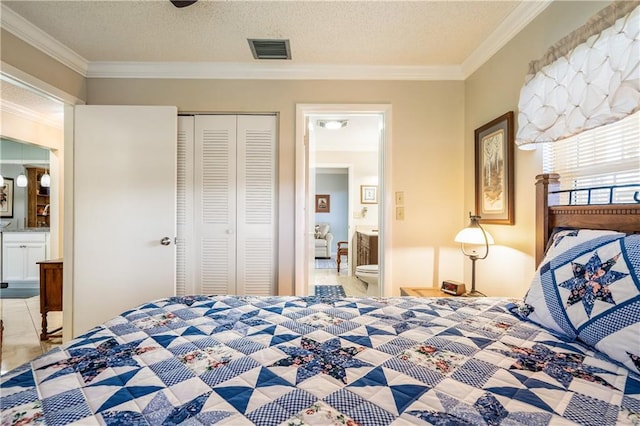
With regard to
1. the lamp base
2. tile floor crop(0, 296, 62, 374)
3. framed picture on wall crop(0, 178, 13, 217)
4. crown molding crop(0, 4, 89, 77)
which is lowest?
tile floor crop(0, 296, 62, 374)

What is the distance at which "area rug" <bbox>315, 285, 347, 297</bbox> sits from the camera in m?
4.20

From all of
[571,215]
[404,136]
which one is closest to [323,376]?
[571,215]

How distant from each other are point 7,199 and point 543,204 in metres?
7.36

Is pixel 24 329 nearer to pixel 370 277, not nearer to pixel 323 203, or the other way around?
pixel 370 277

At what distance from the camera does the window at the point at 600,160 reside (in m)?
1.23

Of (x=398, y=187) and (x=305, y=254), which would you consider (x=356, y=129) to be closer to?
(x=398, y=187)

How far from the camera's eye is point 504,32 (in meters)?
1.98

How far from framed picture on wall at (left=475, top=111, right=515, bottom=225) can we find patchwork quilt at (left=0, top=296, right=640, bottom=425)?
957 mm

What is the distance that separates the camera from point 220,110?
2.61 m

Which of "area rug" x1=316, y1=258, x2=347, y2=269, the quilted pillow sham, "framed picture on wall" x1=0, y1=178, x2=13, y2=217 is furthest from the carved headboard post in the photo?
"framed picture on wall" x1=0, y1=178, x2=13, y2=217

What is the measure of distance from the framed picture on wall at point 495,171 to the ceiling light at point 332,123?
1918 millimetres

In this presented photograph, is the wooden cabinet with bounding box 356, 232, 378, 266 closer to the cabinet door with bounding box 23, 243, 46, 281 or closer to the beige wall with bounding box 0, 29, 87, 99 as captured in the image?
the beige wall with bounding box 0, 29, 87, 99

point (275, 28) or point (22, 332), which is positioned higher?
point (275, 28)

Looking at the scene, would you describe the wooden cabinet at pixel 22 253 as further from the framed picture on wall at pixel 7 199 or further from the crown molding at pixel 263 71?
the crown molding at pixel 263 71
